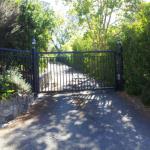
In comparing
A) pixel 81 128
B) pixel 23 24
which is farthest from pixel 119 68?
pixel 81 128

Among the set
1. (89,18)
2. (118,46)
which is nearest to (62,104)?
(118,46)

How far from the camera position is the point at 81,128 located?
27.1ft

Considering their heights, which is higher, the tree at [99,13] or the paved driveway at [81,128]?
the tree at [99,13]

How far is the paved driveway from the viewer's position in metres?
6.91


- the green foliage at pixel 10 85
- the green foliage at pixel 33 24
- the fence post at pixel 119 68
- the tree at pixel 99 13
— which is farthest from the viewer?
the tree at pixel 99 13

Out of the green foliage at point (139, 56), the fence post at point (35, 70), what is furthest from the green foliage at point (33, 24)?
the green foliage at point (139, 56)

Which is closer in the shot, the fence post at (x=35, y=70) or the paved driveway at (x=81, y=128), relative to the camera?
the paved driveway at (x=81, y=128)

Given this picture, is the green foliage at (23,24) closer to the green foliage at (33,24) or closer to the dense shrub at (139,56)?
the green foliage at (33,24)

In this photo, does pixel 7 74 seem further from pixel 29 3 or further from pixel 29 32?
pixel 29 3

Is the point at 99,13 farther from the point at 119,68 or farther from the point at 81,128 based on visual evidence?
the point at 81,128

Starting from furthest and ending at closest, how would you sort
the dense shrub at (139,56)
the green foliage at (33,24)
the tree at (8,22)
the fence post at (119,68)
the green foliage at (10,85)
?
the green foliage at (33,24) → the fence post at (119,68) → the tree at (8,22) → the dense shrub at (139,56) → the green foliage at (10,85)

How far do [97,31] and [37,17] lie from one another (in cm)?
840

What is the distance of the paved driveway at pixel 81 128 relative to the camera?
691 centimetres

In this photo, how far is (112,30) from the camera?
23859 mm
